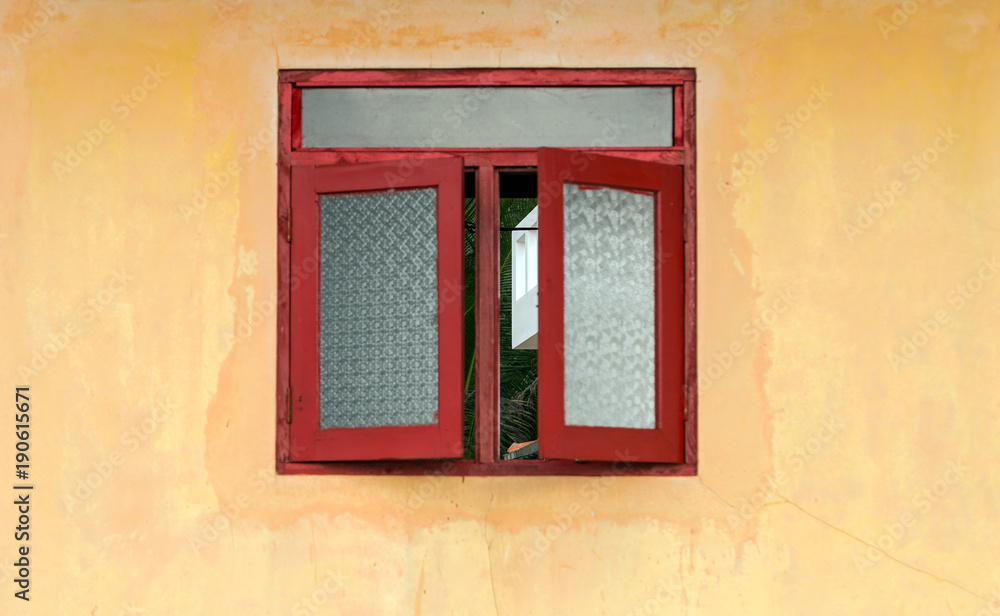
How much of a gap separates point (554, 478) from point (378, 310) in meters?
0.91

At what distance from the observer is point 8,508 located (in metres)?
3.85

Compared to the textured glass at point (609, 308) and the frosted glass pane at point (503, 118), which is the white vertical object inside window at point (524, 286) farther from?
the textured glass at point (609, 308)

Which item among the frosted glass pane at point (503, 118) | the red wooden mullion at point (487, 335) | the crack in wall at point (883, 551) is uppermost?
the frosted glass pane at point (503, 118)

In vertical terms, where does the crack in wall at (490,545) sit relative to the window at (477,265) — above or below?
below

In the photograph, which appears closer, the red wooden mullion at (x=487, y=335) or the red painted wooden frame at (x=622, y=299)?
the red painted wooden frame at (x=622, y=299)

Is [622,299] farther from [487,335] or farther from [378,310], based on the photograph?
[378,310]

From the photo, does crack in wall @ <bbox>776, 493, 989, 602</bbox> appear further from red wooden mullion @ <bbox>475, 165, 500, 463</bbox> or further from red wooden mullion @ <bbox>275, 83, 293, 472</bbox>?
red wooden mullion @ <bbox>275, 83, 293, 472</bbox>

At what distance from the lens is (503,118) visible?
13.0 ft

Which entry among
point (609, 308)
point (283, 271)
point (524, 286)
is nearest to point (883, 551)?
point (609, 308)

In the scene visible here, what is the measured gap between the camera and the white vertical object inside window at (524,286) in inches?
384

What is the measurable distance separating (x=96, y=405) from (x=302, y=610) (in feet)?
3.59

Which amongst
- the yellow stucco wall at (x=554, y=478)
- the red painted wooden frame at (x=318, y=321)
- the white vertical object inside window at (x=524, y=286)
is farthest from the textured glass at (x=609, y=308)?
the white vertical object inside window at (x=524, y=286)

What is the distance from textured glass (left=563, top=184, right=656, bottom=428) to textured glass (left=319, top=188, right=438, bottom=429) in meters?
0.50

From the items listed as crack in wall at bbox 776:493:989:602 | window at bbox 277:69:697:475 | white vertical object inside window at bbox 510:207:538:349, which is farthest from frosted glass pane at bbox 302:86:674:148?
white vertical object inside window at bbox 510:207:538:349
